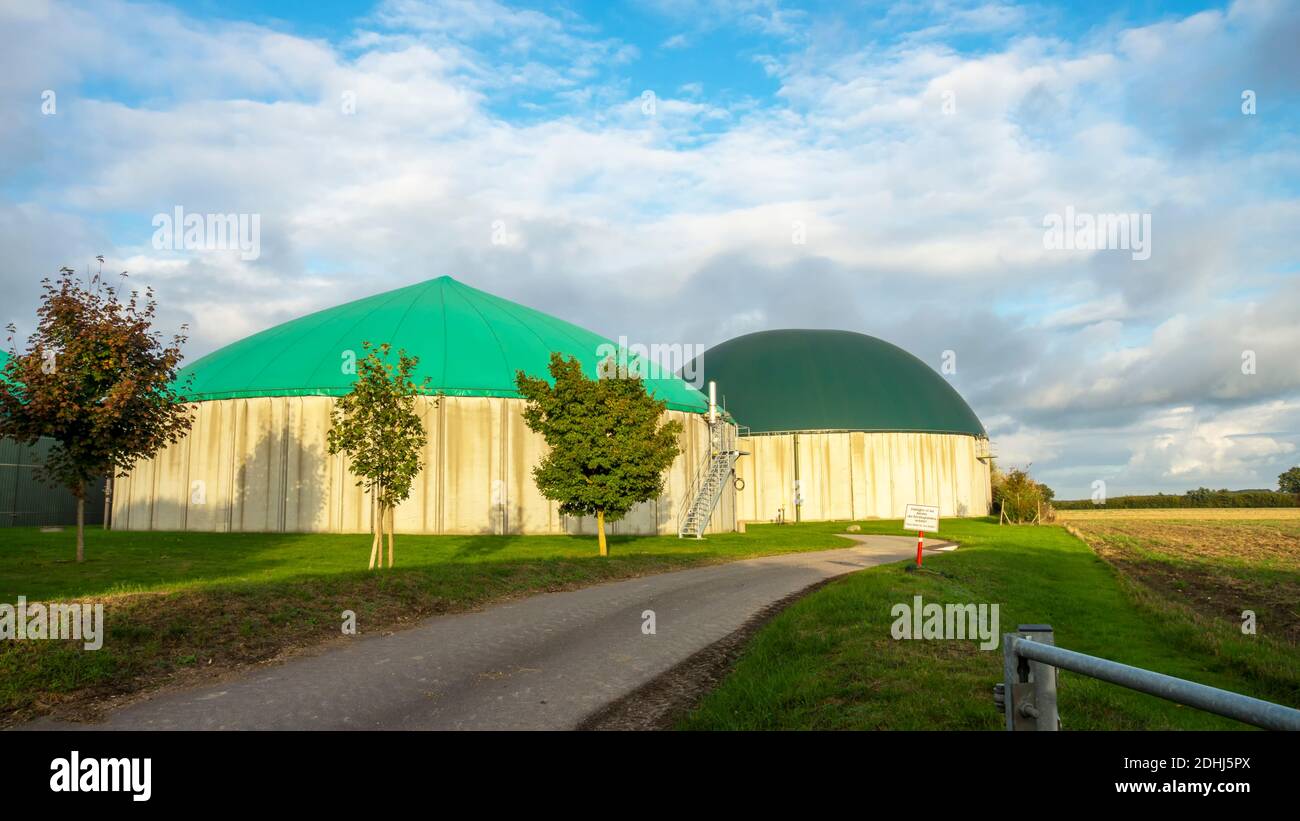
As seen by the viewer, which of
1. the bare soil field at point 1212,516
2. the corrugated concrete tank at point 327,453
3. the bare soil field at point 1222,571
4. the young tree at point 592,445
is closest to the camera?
the bare soil field at point 1222,571

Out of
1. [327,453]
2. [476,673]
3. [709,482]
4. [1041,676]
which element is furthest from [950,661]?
[709,482]

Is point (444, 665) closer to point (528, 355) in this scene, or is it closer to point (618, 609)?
point (618, 609)

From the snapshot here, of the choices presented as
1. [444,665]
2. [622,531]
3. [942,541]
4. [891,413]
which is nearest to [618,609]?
[444,665]

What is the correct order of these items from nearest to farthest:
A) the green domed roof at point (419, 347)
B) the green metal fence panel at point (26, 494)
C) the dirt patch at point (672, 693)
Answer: the dirt patch at point (672, 693) < the green domed roof at point (419, 347) < the green metal fence panel at point (26, 494)

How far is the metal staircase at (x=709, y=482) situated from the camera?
1665 inches

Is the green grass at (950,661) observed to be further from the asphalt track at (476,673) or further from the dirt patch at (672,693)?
the asphalt track at (476,673)

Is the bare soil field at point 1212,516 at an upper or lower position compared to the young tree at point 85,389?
lower

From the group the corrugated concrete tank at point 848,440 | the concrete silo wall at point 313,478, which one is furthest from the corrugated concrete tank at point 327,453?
the corrugated concrete tank at point 848,440

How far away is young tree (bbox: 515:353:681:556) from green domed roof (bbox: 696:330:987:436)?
138 ft

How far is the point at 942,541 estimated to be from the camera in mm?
40031

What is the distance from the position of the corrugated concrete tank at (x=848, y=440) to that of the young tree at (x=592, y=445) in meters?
36.7

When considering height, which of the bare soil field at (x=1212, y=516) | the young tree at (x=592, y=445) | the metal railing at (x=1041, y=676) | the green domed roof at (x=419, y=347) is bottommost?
the bare soil field at (x=1212, y=516)

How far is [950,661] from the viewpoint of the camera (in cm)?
1021
